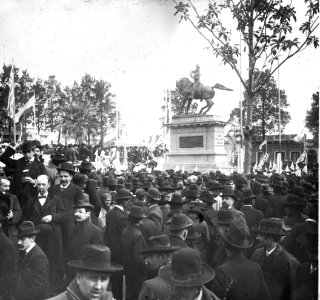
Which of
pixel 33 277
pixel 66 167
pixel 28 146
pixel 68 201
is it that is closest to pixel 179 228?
pixel 33 277

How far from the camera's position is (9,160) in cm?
816

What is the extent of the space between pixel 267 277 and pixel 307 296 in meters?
0.40

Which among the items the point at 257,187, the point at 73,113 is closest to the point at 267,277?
the point at 257,187

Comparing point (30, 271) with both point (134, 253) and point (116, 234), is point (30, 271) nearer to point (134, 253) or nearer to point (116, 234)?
point (134, 253)

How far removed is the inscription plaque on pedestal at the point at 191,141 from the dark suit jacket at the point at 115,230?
1727 centimetres

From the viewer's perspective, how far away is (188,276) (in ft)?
9.93

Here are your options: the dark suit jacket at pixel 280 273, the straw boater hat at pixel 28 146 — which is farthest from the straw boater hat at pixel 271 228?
the straw boater hat at pixel 28 146

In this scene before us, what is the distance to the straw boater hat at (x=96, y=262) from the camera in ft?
10.1

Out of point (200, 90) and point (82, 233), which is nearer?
point (82, 233)

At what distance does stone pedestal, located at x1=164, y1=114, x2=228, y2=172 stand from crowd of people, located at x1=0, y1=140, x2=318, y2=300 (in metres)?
14.6

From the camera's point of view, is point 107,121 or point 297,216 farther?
point 107,121

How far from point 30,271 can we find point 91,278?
1.59m

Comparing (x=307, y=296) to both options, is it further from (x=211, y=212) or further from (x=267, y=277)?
(x=211, y=212)

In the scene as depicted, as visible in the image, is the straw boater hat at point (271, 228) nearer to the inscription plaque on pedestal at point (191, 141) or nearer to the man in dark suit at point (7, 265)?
the man in dark suit at point (7, 265)
